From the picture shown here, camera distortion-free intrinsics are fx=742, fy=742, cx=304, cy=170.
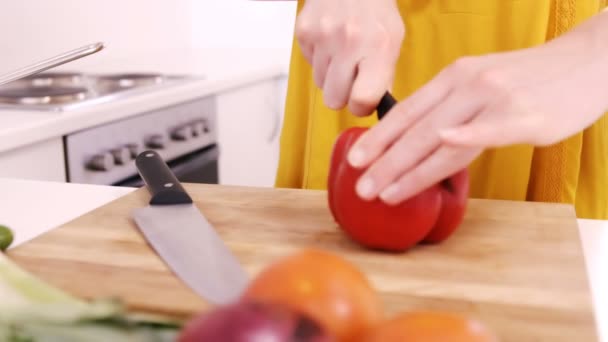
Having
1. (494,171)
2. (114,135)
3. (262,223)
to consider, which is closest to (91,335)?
(262,223)

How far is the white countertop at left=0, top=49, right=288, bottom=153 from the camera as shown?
53.7 inches

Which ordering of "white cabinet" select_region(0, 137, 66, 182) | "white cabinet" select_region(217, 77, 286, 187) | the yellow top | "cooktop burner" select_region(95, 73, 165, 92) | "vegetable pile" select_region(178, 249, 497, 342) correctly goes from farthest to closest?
"white cabinet" select_region(217, 77, 286, 187)
"cooktop burner" select_region(95, 73, 165, 92)
"white cabinet" select_region(0, 137, 66, 182)
the yellow top
"vegetable pile" select_region(178, 249, 497, 342)

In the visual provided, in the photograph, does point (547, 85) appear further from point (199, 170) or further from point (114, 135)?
point (199, 170)

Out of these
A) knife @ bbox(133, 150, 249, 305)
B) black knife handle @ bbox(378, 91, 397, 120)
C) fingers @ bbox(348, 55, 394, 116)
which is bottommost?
knife @ bbox(133, 150, 249, 305)

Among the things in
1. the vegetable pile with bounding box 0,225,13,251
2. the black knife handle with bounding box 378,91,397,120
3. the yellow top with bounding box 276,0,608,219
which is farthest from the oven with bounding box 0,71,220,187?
the black knife handle with bounding box 378,91,397,120

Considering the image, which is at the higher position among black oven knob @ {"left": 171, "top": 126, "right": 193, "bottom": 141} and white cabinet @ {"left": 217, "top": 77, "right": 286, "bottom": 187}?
black oven knob @ {"left": 171, "top": 126, "right": 193, "bottom": 141}

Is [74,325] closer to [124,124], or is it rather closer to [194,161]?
[124,124]

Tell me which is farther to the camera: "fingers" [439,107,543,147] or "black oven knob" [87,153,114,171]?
"black oven knob" [87,153,114,171]

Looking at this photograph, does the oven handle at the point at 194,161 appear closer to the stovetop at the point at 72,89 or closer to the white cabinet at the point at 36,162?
the stovetop at the point at 72,89

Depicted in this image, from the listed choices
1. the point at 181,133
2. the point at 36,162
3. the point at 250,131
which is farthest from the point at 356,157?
the point at 250,131

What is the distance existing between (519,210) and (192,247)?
0.40 m

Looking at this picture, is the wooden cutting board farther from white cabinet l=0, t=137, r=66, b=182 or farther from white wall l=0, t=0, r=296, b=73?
white wall l=0, t=0, r=296, b=73

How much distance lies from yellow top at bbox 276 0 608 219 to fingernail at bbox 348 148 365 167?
1.16 feet

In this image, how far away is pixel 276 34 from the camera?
9.68 feet
